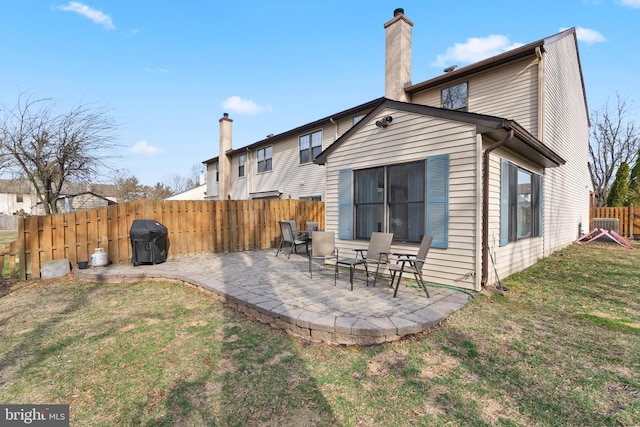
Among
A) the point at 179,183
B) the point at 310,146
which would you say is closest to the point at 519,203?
the point at 310,146

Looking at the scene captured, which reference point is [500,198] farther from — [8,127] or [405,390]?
[8,127]

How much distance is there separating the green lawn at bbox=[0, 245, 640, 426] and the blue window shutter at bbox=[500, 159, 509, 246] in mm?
1403

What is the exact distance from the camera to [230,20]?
9.91 m

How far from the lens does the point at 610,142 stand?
24234mm

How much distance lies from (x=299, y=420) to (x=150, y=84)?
41.5ft

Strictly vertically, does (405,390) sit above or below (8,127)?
below

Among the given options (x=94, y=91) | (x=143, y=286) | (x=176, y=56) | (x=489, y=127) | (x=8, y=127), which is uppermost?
(x=176, y=56)

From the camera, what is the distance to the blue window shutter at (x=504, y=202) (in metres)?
5.24

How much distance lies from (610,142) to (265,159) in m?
28.4

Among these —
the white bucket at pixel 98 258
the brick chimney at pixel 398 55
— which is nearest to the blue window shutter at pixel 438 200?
the brick chimney at pixel 398 55

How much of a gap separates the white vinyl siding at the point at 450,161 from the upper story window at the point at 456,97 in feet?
16.7

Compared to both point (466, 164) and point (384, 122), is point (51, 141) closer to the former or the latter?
point (384, 122)

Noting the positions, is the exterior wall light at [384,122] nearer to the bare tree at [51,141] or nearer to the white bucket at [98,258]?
the white bucket at [98,258]

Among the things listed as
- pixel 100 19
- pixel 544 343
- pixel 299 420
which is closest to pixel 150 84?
pixel 100 19
